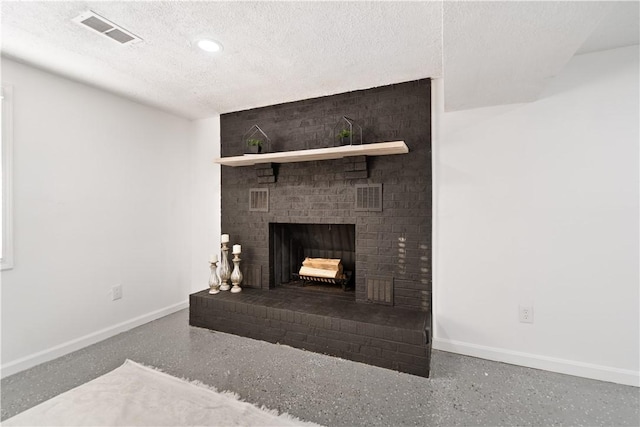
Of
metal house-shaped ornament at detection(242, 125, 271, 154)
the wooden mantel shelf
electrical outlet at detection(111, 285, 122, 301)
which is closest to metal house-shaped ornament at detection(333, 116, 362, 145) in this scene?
the wooden mantel shelf

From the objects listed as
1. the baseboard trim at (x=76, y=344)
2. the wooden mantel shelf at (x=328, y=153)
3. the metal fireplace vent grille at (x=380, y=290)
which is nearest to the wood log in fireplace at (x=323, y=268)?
the metal fireplace vent grille at (x=380, y=290)

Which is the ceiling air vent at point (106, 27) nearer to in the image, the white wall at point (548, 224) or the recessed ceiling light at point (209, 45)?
the recessed ceiling light at point (209, 45)

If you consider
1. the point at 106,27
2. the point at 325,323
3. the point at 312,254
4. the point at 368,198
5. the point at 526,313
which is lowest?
the point at 325,323

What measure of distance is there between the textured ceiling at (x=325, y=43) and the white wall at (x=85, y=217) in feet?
1.20

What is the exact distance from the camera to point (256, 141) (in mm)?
3016

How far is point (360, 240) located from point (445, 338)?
3.54 feet

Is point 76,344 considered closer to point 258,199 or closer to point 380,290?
point 258,199

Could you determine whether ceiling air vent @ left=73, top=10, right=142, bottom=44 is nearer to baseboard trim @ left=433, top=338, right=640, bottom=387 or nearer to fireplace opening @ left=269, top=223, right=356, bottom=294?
fireplace opening @ left=269, top=223, right=356, bottom=294

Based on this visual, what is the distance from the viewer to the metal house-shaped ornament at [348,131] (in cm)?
272

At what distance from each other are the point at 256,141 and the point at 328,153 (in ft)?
2.91

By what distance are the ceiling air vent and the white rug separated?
2.20 m

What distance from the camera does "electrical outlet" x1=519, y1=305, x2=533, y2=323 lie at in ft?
7.41

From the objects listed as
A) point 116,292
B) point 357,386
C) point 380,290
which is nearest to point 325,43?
point 380,290

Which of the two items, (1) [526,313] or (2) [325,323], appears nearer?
(1) [526,313]
